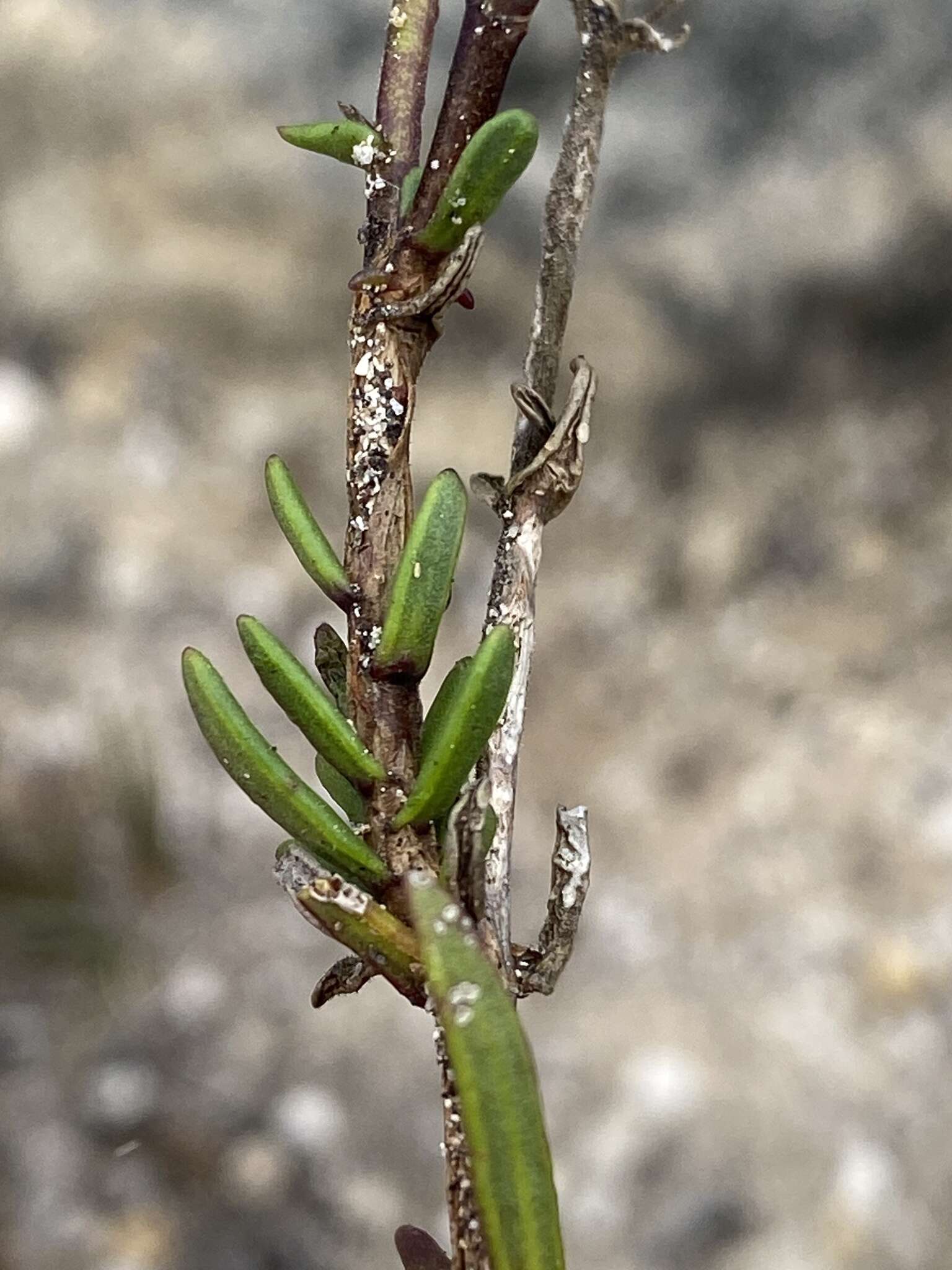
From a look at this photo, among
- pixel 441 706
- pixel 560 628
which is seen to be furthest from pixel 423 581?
pixel 560 628

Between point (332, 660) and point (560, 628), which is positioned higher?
point (560, 628)

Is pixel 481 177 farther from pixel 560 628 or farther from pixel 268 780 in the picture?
pixel 560 628

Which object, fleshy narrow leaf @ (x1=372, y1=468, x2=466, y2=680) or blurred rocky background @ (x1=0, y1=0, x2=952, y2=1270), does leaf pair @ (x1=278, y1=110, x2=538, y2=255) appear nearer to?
fleshy narrow leaf @ (x1=372, y1=468, x2=466, y2=680)

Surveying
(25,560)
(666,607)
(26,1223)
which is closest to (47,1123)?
(26,1223)

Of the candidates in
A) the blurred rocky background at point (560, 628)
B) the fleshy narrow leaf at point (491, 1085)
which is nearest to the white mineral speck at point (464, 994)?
the fleshy narrow leaf at point (491, 1085)

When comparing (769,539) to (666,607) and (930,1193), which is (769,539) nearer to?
(666,607)

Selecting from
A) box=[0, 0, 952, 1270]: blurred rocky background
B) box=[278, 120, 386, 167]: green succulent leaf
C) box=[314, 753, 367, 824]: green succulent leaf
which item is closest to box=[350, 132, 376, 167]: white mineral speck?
box=[278, 120, 386, 167]: green succulent leaf
